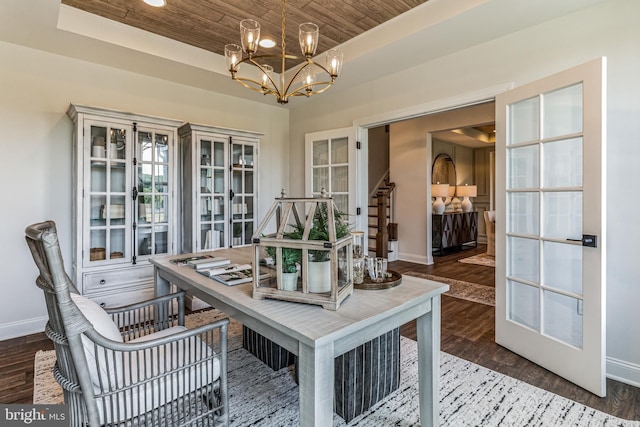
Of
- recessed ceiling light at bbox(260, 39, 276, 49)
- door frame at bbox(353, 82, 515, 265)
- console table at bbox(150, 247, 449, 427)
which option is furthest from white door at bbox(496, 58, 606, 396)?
recessed ceiling light at bbox(260, 39, 276, 49)

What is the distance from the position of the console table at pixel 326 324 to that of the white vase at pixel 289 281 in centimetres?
6

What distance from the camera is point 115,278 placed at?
3119mm

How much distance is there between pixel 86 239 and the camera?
296 cm

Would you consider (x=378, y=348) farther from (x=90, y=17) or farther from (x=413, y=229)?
(x=413, y=229)

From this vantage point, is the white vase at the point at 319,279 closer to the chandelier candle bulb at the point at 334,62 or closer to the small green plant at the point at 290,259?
the small green plant at the point at 290,259

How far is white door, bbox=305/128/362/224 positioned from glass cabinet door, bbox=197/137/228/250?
3.87ft

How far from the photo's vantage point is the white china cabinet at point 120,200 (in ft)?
9.68

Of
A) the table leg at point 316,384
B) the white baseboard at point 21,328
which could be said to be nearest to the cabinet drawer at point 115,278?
the white baseboard at point 21,328

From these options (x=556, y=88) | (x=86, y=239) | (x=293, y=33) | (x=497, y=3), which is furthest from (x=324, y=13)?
(x=86, y=239)

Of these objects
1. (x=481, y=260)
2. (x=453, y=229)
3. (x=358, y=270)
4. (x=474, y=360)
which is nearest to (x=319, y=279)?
(x=358, y=270)

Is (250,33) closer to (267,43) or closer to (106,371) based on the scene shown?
(267,43)

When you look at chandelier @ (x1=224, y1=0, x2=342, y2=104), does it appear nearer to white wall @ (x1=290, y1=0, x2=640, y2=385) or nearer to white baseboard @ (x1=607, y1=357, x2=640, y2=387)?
white wall @ (x1=290, y1=0, x2=640, y2=385)

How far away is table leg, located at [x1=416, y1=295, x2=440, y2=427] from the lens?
1582 millimetres

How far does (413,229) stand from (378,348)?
14.9ft
